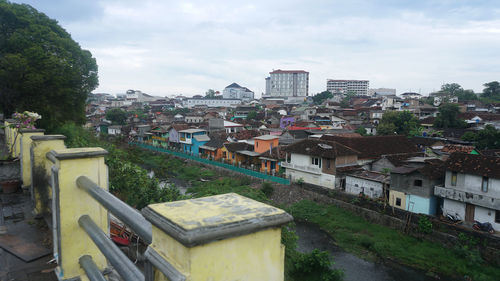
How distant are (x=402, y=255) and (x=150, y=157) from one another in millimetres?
25976

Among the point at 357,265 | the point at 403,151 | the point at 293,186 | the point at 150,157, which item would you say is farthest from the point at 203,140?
the point at 357,265

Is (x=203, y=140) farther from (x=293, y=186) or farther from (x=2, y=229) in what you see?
(x=2, y=229)

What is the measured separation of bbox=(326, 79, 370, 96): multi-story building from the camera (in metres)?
94.2

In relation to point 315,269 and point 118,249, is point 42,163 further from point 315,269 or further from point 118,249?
point 315,269

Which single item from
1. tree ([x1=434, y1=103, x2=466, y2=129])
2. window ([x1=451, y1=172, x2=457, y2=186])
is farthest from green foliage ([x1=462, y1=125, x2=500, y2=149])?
window ([x1=451, y1=172, x2=457, y2=186])

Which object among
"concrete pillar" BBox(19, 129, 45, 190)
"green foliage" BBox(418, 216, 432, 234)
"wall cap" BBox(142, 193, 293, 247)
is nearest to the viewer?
"wall cap" BBox(142, 193, 293, 247)

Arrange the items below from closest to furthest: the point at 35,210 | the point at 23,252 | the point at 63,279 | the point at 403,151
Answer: the point at 63,279, the point at 23,252, the point at 35,210, the point at 403,151

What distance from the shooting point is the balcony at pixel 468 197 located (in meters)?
13.1

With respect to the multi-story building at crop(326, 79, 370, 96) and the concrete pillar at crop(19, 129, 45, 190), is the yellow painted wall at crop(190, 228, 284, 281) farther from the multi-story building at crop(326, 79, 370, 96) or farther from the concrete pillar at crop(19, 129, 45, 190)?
the multi-story building at crop(326, 79, 370, 96)

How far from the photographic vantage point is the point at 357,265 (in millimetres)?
13492

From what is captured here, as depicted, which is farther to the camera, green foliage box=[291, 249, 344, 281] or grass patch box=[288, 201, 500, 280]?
grass patch box=[288, 201, 500, 280]

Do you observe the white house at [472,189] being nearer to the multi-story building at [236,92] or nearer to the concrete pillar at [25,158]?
the concrete pillar at [25,158]

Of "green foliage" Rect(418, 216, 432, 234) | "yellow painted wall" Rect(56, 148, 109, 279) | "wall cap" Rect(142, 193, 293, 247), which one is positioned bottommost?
"green foliage" Rect(418, 216, 432, 234)

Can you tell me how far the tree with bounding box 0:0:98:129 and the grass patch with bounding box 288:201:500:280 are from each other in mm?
13095
